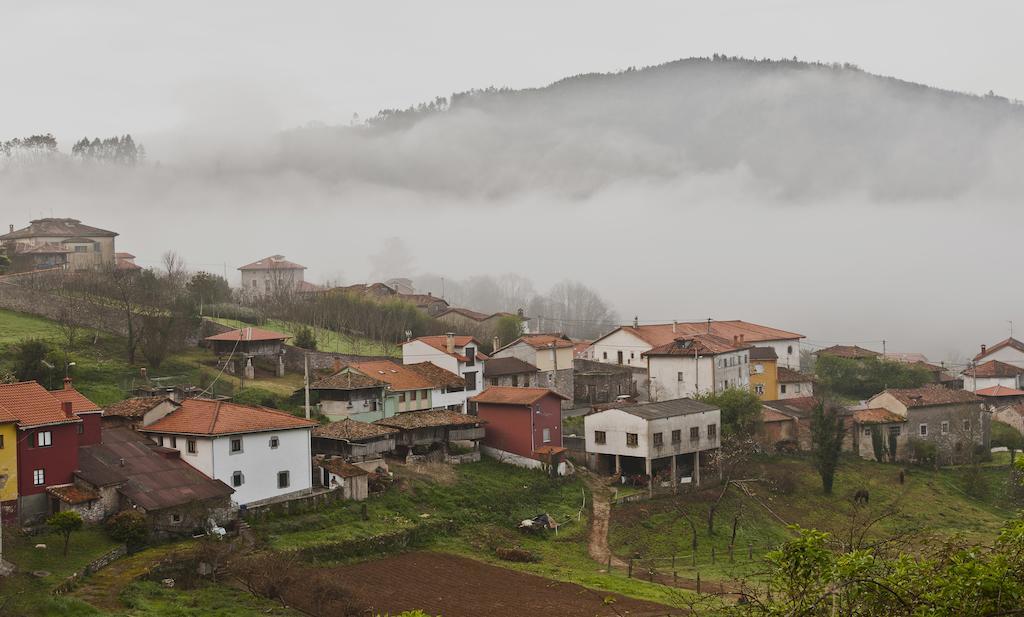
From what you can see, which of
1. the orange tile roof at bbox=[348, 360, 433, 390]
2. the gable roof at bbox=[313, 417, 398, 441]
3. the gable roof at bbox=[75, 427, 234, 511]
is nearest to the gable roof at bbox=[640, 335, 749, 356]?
the orange tile roof at bbox=[348, 360, 433, 390]

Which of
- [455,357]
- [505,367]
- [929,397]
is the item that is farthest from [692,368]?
[455,357]

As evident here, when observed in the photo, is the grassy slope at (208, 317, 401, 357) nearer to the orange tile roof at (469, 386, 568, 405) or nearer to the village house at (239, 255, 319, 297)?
the orange tile roof at (469, 386, 568, 405)

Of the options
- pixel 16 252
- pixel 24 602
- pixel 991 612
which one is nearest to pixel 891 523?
pixel 24 602

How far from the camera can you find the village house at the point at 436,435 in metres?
47.9

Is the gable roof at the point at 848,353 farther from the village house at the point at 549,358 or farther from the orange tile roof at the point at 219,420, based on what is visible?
the orange tile roof at the point at 219,420

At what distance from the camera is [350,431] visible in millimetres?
44188

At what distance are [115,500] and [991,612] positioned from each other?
29842 mm

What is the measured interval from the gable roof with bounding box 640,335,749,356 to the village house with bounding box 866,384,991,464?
10.2m

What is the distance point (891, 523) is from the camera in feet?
163

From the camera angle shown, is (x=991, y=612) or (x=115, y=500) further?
(x=115, y=500)

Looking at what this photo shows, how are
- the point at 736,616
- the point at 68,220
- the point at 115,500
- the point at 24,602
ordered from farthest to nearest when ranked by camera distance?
the point at 68,220, the point at 115,500, the point at 24,602, the point at 736,616

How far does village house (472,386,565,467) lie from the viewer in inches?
2003

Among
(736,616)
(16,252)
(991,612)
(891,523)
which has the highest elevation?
(16,252)

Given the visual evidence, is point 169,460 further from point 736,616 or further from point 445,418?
point 736,616
